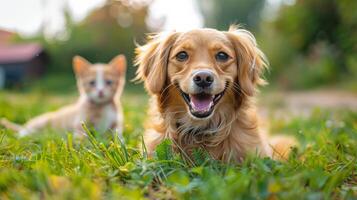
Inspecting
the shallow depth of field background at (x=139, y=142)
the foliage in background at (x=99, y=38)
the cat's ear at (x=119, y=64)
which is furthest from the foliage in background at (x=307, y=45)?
the cat's ear at (x=119, y=64)

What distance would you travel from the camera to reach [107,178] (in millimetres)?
2570

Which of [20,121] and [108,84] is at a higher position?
[108,84]

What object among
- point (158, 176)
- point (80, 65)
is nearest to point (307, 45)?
point (80, 65)

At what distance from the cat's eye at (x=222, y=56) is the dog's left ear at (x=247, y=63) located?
0.19 meters

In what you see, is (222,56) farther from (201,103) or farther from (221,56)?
(201,103)

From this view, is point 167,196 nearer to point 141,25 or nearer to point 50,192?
point 50,192

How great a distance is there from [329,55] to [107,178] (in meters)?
20.5

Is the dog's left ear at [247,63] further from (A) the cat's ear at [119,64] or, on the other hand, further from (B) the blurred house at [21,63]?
(B) the blurred house at [21,63]

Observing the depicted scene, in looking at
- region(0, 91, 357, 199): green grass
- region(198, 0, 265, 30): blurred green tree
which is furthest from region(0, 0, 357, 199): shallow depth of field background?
region(198, 0, 265, 30): blurred green tree

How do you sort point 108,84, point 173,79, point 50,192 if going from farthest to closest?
point 108,84 → point 173,79 → point 50,192

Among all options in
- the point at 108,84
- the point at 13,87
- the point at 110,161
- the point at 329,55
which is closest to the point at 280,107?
the point at 108,84

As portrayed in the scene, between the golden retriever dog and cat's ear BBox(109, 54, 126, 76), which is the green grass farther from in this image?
cat's ear BBox(109, 54, 126, 76)

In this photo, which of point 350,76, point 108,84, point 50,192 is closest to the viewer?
point 50,192

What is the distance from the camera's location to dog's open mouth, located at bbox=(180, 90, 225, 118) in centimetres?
340
